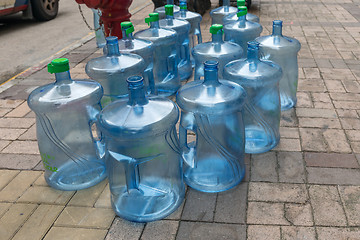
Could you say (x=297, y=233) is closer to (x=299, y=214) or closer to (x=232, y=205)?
(x=299, y=214)

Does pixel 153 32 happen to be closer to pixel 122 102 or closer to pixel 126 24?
pixel 126 24

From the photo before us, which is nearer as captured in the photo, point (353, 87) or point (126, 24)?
point (126, 24)

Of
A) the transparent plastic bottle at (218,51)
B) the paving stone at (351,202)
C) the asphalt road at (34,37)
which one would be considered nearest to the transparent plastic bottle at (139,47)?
the transparent plastic bottle at (218,51)

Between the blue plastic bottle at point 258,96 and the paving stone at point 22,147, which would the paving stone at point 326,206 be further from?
the paving stone at point 22,147

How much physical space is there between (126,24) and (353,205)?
2.16 meters

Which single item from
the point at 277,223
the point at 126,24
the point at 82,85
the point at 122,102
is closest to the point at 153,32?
the point at 126,24

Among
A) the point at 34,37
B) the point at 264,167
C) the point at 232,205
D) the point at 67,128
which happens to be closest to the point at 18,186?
the point at 67,128

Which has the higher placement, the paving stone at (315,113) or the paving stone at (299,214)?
the paving stone at (315,113)

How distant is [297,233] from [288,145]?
968mm

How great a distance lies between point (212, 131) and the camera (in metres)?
2.25

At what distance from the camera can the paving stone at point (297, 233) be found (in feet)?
6.59

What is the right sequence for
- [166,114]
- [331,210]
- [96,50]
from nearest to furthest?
1. [166,114]
2. [331,210]
3. [96,50]

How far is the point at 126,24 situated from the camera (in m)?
3.08

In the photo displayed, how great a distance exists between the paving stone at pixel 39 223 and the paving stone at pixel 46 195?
59 millimetres
